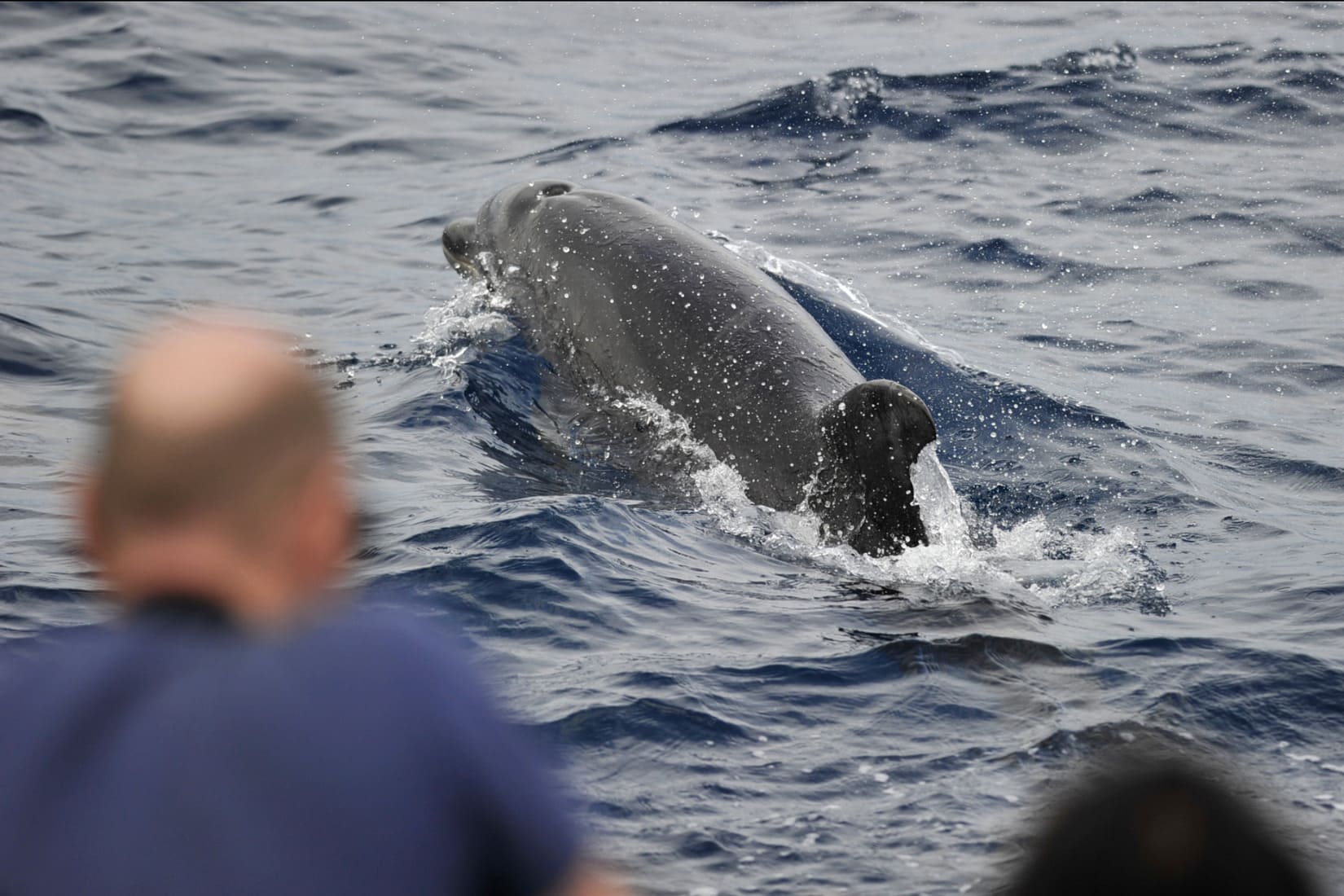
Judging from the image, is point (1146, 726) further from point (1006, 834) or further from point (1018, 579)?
point (1018, 579)

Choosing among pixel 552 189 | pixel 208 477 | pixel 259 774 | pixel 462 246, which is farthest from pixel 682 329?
pixel 259 774

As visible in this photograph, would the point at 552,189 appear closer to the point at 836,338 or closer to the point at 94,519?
the point at 836,338

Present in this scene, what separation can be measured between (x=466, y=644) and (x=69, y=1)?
23833 mm

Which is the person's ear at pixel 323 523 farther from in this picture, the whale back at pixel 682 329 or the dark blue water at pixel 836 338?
the whale back at pixel 682 329

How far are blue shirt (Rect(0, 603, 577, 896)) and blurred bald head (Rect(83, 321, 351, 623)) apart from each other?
73 mm

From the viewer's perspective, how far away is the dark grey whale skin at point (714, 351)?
7820mm

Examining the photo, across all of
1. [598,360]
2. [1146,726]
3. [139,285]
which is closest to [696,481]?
[598,360]

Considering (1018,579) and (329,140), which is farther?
(329,140)

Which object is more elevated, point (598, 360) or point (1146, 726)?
point (598, 360)

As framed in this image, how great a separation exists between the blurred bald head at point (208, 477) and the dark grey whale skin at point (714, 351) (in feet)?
17.5

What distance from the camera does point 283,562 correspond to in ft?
7.89

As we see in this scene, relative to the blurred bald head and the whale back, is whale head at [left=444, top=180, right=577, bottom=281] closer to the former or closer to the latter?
the whale back

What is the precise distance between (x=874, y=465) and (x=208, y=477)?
Answer: 5695mm

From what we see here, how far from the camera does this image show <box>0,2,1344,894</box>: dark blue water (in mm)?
6023
